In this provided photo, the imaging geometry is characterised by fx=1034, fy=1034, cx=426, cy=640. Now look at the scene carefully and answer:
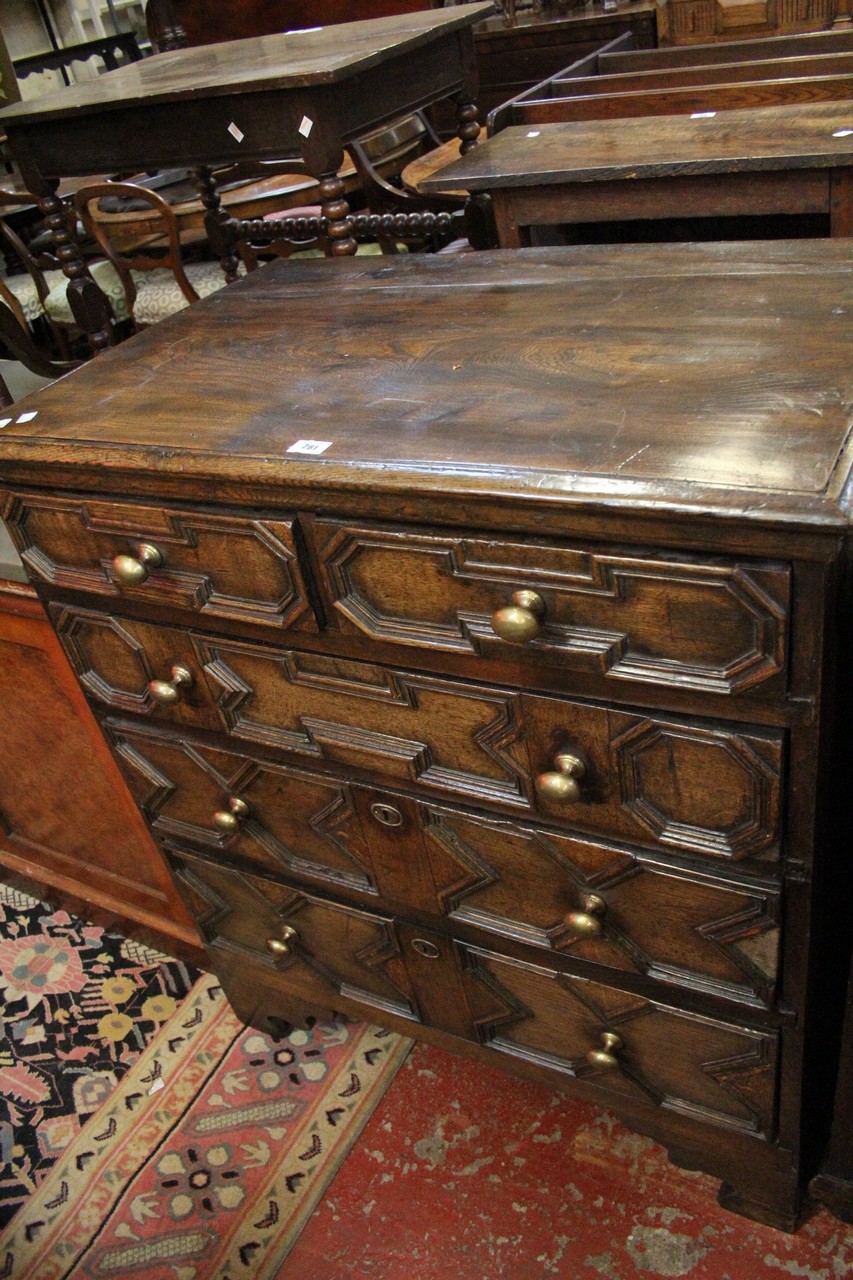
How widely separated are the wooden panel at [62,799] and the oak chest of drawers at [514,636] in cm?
22

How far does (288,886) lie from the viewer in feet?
4.68

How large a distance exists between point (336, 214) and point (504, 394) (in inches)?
49.8

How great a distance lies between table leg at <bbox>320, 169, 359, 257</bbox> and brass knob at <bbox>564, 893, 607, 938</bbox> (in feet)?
4.64

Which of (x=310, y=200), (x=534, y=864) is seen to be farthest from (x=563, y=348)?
(x=310, y=200)

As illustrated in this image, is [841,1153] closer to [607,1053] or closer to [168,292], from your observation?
[607,1053]

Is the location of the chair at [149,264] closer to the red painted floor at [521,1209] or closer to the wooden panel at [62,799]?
the wooden panel at [62,799]

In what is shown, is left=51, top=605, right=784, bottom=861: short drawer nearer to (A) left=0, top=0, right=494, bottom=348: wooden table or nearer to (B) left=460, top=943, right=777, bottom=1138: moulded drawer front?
(B) left=460, top=943, right=777, bottom=1138: moulded drawer front

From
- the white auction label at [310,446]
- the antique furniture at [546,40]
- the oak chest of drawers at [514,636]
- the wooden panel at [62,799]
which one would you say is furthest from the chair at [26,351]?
the antique furniture at [546,40]

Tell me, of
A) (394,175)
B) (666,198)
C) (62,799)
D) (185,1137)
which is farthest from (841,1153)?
(394,175)

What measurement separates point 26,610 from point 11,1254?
95 centimetres

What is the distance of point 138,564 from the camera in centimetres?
114

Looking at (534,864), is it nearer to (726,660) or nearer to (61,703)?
(726,660)

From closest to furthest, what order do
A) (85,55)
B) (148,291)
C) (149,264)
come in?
(149,264) < (148,291) < (85,55)

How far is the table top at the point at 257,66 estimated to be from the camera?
5.83ft
